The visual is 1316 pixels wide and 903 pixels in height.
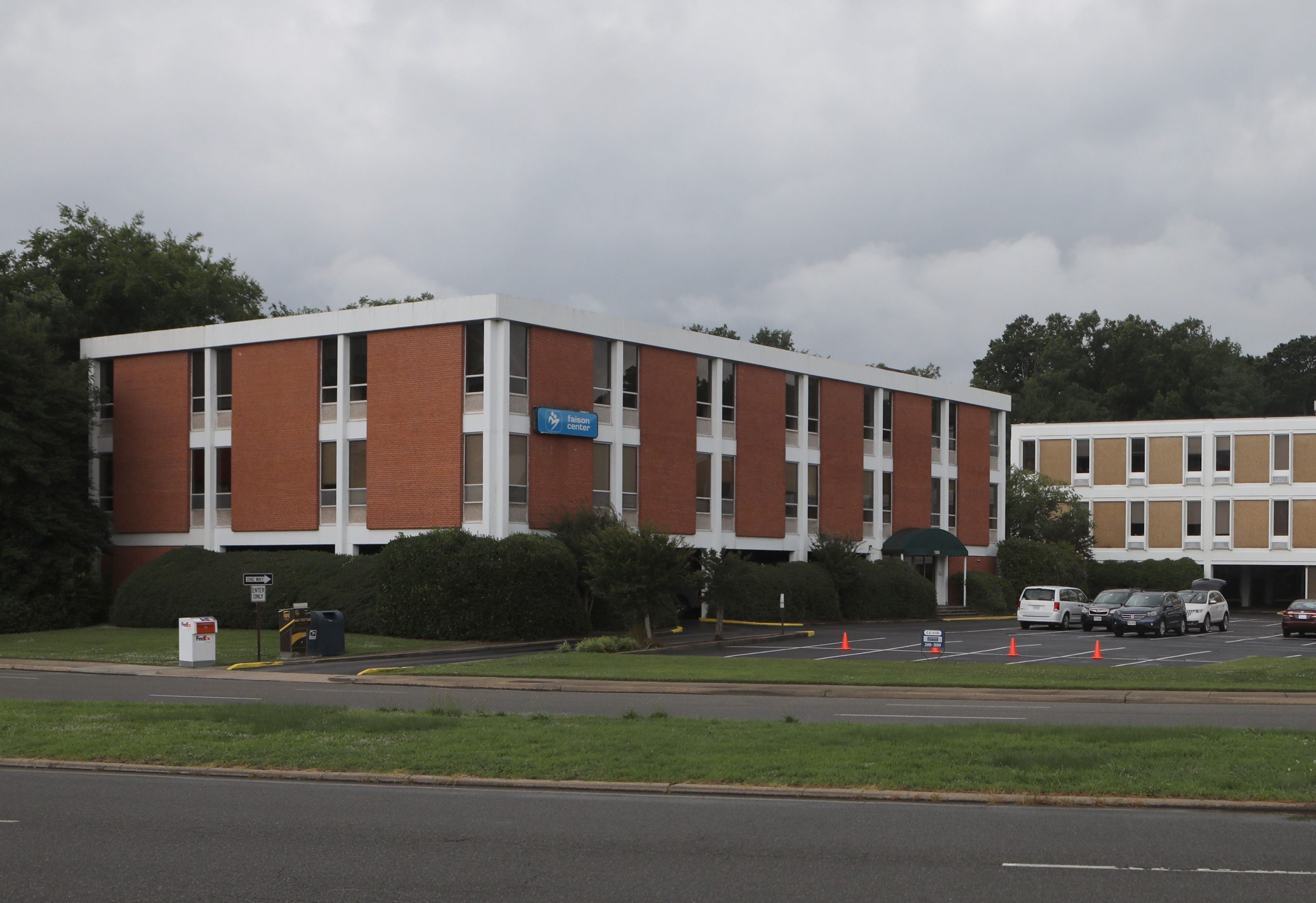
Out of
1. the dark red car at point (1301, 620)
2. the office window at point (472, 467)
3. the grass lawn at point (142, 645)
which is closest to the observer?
the grass lawn at point (142, 645)

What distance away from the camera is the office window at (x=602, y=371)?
48.2m

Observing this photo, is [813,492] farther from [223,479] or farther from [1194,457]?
[1194,457]

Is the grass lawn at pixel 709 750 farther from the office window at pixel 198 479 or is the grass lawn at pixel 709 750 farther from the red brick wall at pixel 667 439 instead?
the office window at pixel 198 479

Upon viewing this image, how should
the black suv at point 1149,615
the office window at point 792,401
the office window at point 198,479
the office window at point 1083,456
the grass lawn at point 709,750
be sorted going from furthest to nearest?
the office window at point 1083,456 < the office window at point 792,401 < the office window at point 198,479 < the black suv at point 1149,615 < the grass lawn at point 709,750

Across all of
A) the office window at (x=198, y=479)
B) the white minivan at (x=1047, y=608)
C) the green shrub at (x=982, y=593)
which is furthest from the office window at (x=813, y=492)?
the office window at (x=198, y=479)

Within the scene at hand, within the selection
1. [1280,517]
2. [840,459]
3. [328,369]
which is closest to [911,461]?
[840,459]

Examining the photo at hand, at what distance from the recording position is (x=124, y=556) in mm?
52438

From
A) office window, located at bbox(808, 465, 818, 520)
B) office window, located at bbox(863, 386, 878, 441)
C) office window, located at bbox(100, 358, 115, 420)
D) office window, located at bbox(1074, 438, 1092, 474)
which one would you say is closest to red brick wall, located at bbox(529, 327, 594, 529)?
office window, located at bbox(808, 465, 818, 520)

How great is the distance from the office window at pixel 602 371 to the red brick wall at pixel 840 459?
12714 millimetres

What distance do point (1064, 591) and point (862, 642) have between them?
14678mm

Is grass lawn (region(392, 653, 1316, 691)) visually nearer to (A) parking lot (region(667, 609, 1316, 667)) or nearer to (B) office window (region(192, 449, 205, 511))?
(A) parking lot (region(667, 609, 1316, 667))

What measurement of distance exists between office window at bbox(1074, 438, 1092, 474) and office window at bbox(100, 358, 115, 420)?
56151mm

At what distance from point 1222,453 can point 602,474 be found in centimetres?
4735

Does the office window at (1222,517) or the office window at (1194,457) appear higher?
the office window at (1194,457)
